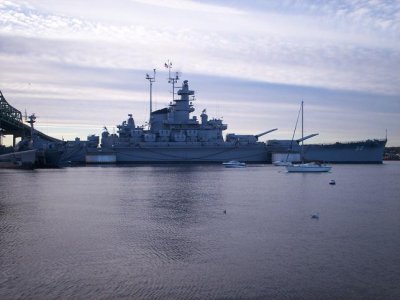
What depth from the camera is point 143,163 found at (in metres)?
Result: 86.1

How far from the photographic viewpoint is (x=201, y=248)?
1706 cm

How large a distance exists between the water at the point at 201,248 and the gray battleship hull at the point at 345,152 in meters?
56.2

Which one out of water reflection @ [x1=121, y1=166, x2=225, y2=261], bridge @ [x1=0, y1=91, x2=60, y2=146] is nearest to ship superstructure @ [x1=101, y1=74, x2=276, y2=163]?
bridge @ [x1=0, y1=91, x2=60, y2=146]

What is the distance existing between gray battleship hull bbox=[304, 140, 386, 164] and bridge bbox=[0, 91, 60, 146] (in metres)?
52.9

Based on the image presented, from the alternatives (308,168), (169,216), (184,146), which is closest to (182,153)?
(184,146)

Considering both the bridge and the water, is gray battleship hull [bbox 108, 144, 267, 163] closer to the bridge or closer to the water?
the bridge

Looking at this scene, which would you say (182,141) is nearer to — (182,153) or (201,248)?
(182,153)

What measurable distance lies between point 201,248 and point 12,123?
84.3 metres

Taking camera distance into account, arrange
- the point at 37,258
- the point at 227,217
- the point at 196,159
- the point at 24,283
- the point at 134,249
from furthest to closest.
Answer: the point at 196,159 < the point at 227,217 < the point at 134,249 < the point at 37,258 < the point at 24,283

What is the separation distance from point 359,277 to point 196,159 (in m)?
72.5

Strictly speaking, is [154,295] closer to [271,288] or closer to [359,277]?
[271,288]

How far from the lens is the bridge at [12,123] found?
9225 cm

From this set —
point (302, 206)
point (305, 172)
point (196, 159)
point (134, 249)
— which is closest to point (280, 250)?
point (134, 249)

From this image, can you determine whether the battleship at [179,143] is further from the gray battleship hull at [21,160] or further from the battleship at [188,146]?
the gray battleship hull at [21,160]
